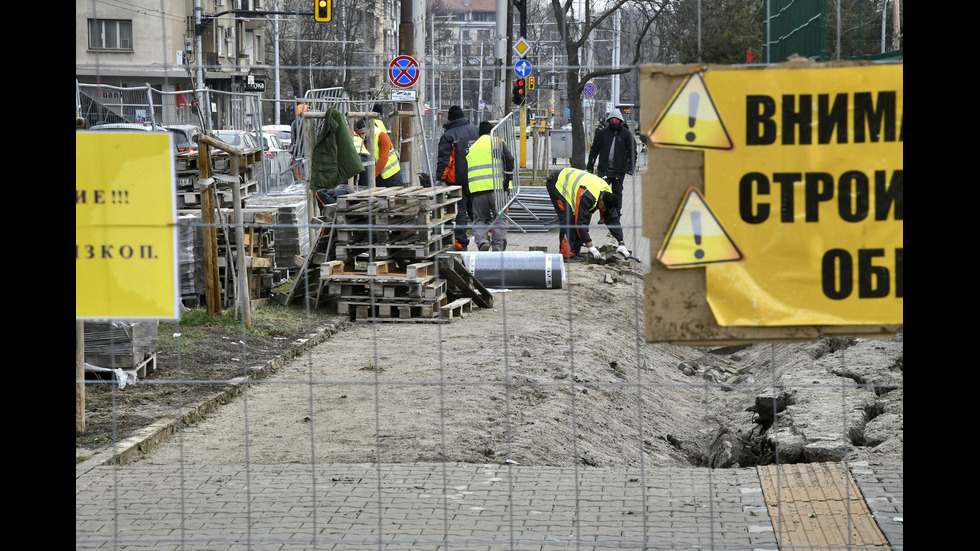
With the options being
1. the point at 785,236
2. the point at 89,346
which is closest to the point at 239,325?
the point at 89,346

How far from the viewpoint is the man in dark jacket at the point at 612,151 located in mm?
16078

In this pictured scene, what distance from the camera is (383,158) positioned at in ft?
52.2

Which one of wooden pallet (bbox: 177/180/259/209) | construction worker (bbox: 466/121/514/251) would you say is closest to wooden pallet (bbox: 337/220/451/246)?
wooden pallet (bbox: 177/180/259/209)

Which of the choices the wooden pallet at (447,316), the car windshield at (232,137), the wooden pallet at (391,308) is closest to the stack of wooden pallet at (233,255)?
the wooden pallet at (391,308)

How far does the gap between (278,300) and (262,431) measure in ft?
16.4

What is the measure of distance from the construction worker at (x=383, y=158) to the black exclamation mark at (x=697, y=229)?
12.3 meters

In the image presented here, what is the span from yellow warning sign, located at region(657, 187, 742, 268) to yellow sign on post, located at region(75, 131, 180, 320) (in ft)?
5.69

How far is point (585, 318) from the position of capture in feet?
40.2

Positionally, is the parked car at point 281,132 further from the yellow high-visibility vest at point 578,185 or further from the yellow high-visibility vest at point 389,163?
the yellow high-visibility vest at point 578,185

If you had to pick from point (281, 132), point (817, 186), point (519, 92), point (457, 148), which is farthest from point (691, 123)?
point (281, 132)

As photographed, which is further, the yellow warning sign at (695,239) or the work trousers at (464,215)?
the work trousers at (464,215)

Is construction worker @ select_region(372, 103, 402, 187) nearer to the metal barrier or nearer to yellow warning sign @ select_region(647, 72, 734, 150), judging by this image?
the metal barrier

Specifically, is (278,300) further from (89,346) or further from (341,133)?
(89,346)

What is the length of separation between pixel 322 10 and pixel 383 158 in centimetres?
745
